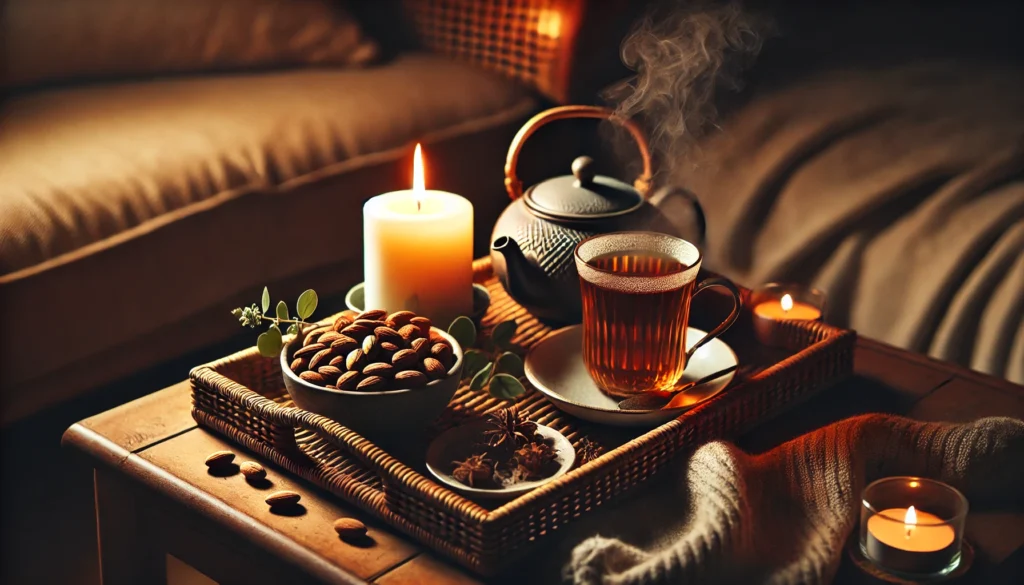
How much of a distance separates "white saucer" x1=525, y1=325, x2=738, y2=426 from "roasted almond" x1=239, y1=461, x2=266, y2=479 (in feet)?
0.86

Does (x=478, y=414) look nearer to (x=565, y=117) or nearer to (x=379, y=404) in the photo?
(x=379, y=404)

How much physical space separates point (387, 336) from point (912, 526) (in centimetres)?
44

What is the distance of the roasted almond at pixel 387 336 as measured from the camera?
0.91m

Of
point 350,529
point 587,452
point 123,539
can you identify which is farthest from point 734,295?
point 123,539

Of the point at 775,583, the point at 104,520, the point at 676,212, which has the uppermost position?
the point at 676,212

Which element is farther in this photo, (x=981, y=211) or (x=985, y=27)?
(x=985, y=27)

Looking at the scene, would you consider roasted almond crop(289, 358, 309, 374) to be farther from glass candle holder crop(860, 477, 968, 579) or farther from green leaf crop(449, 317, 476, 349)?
glass candle holder crop(860, 477, 968, 579)

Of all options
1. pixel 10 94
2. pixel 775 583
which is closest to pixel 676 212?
pixel 775 583

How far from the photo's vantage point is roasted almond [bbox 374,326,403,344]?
911 millimetres

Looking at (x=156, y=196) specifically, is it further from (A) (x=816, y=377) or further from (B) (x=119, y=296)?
(A) (x=816, y=377)

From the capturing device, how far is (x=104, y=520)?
98cm

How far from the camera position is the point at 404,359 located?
0.89m

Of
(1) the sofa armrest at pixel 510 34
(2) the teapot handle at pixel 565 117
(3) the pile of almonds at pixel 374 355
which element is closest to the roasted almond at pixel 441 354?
(3) the pile of almonds at pixel 374 355

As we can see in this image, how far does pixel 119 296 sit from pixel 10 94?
0.49m
